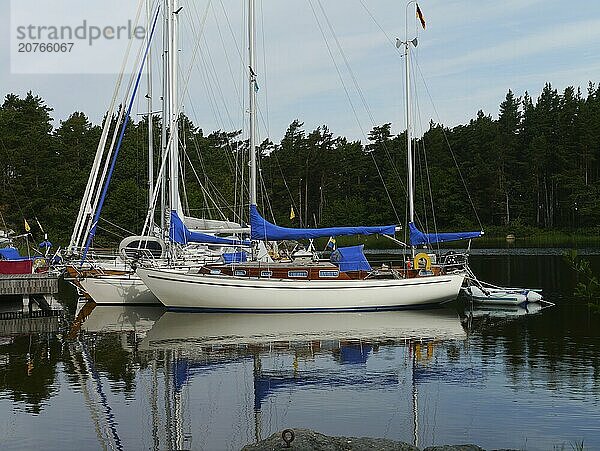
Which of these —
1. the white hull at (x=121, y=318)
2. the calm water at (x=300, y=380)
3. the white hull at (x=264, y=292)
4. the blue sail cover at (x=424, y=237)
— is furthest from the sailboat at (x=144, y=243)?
the blue sail cover at (x=424, y=237)

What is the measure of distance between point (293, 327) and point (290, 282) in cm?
311

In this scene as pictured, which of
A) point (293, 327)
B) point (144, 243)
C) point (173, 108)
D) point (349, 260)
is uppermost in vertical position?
point (173, 108)

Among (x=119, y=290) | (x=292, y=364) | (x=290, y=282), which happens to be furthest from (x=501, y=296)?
(x=119, y=290)

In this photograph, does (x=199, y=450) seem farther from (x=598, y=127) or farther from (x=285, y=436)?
(x=598, y=127)

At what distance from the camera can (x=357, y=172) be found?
108438 mm

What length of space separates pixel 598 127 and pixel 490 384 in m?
79.5

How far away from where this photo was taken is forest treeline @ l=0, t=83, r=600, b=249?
80.6 metres

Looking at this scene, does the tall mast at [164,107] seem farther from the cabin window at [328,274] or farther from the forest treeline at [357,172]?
the forest treeline at [357,172]

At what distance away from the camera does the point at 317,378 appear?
65.7 ft

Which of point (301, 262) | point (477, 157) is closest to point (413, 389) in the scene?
point (301, 262)

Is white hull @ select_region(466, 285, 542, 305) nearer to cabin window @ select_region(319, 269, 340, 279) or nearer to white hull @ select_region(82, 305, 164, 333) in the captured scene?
cabin window @ select_region(319, 269, 340, 279)

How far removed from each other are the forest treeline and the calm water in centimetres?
4994

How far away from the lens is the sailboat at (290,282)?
31281mm

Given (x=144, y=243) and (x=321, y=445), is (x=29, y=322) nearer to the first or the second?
(x=144, y=243)
